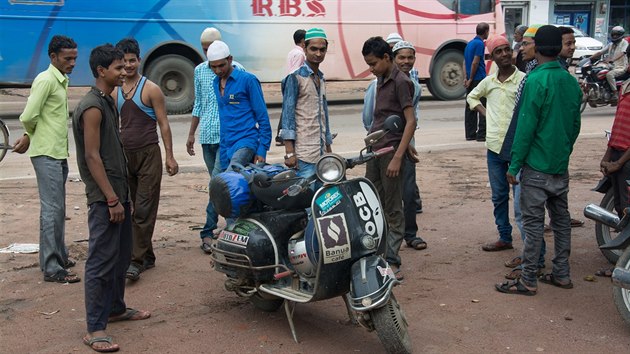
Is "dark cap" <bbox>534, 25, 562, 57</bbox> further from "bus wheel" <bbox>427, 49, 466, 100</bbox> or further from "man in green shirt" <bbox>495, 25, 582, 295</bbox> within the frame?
"bus wheel" <bbox>427, 49, 466, 100</bbox>

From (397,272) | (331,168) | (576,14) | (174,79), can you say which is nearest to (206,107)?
(397,272)

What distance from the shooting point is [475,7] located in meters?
19.5

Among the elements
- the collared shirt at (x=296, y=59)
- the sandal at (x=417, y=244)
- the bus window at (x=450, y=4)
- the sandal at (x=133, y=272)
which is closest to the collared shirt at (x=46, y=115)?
the sandal at (x=133, y=272)

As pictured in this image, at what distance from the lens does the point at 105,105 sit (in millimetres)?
4664

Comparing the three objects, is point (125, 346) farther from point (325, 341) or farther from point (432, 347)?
point (432, 347)

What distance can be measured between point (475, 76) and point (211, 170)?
747cm

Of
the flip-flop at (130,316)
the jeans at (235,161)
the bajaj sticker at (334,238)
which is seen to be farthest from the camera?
the jeans at (235,161)

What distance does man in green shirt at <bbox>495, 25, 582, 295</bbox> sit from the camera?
5234 millimetres

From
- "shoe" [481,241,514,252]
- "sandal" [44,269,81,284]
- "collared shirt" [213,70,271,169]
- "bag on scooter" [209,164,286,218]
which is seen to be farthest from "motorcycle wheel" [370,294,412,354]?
"sandal" [44,269,81,284]

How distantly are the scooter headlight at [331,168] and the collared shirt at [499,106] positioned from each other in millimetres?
2230

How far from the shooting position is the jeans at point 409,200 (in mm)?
6720

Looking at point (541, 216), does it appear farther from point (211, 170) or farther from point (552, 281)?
point (211, 170)

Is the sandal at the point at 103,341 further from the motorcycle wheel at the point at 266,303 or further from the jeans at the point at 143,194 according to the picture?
the jeans at the point at 143,194

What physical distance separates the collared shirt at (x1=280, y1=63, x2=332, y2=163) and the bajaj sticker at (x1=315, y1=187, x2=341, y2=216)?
1.63 m
